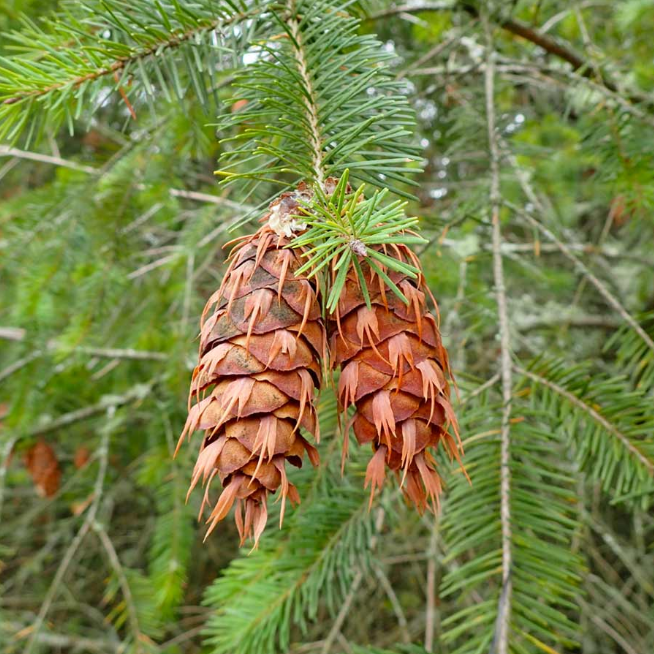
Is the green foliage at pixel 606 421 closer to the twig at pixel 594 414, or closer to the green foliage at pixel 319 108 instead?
the twig at pixel 594 414

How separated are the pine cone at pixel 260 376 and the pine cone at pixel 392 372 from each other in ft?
0.10

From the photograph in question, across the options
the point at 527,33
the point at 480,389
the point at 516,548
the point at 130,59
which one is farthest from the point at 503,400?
the point at 527,33

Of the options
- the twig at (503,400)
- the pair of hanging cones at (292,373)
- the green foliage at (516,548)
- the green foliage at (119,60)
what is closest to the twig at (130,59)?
the green foliage at (119,60)

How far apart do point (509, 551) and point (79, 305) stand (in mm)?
1008

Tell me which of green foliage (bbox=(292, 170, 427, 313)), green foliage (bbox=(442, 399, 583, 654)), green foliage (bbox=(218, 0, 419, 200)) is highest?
green foliage (bbox=(218, 0, 419, 200))

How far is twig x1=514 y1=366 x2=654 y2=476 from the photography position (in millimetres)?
602

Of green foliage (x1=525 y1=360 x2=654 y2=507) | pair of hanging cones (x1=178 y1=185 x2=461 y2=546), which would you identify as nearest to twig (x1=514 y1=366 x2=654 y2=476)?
green foliage (x1=525 y1=360 x2=654 y2=507)

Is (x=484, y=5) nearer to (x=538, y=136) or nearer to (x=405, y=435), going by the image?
(x=405, y=435)

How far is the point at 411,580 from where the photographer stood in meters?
1.76

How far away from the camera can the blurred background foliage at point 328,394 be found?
0.61m

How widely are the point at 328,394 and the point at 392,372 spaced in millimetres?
286

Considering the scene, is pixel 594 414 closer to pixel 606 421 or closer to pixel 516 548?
pixel 606 421

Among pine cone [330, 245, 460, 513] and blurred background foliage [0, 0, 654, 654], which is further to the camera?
blurred background foliage [0, 0, 654, 654]

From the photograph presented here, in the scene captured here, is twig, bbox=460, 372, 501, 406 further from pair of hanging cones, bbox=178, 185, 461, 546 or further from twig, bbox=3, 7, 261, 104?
twig, bbox=3, 7, 261, 104
